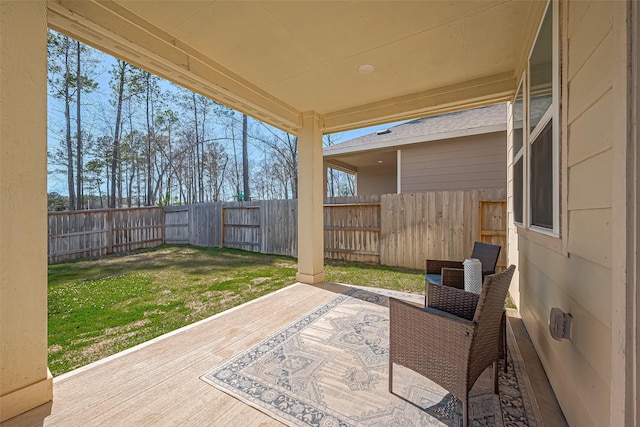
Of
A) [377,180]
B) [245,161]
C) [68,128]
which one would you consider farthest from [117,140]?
[377,180]

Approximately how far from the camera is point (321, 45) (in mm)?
2508

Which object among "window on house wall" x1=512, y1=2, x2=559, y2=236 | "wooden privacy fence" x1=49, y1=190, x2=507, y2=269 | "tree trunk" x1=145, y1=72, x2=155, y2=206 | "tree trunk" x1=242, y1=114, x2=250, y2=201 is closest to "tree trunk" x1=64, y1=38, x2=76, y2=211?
"tree trunk" x1=145, y1=72, x2=155, y2=206

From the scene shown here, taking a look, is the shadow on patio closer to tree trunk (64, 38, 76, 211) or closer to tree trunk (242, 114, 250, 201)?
tree trunk (64, 38, 76, 211)

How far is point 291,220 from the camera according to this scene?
7293 mm

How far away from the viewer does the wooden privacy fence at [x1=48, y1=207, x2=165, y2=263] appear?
6773 millimetres

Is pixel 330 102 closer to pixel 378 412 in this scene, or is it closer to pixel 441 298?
pixel 441 298

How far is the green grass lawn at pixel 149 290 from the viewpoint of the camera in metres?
2.58

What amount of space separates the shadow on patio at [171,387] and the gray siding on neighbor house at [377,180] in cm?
826

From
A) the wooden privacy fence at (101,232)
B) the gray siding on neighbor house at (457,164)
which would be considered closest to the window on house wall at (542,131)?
Result: the gray siding on neighbor house at (457,164)

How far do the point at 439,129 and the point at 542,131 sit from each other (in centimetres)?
513

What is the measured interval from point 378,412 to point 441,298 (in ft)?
2.91

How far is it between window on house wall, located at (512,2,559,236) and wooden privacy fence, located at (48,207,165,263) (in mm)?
9827

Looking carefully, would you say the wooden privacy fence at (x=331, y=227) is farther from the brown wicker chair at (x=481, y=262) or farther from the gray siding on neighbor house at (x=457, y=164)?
the brown wicker chair at (x=481, y=262)

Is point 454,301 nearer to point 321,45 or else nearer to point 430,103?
point 321,45
